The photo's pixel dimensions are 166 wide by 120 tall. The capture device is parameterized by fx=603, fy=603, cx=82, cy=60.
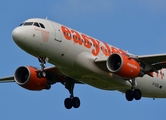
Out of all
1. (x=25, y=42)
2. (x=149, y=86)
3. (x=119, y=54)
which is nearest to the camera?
(x=25, y=42)

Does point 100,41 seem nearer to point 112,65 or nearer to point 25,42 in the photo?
point 112,65

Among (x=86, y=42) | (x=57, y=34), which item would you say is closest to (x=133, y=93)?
(x=86, y=42)

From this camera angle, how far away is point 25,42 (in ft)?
138

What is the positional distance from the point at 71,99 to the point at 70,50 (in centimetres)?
721

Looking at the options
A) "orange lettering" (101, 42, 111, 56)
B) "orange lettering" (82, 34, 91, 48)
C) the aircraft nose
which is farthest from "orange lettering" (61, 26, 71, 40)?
the aircraft nose

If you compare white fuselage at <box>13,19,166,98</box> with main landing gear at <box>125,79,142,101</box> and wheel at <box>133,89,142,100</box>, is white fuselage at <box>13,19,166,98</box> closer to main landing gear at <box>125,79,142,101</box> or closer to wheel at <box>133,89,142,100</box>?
main landing gear at <box>125,79,142,101</box>

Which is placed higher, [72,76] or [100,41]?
[100,41]

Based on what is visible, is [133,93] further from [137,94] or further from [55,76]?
[55,76]

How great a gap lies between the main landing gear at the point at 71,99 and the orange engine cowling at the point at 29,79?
1.89 meters

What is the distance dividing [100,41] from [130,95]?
4813 mm

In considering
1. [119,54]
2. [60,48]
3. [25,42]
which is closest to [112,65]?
[119,54]

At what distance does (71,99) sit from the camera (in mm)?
49812

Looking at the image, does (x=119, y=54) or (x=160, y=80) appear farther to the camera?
(x=160, y=80)

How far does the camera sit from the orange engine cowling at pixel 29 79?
48375 mm
